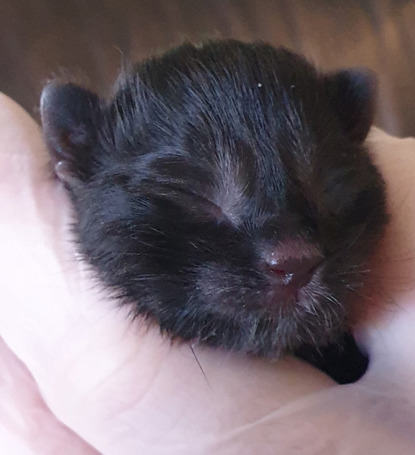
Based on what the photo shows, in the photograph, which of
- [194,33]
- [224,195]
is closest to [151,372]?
[224,195]

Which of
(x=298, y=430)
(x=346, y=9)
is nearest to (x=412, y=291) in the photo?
(x=298, y=430)

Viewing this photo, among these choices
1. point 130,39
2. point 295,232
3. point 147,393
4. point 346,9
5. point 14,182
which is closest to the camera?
point 295,232

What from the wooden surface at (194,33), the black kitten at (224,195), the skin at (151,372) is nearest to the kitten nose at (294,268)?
the black kitten at (224,195)

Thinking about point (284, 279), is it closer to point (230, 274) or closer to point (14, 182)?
point (230, 274)

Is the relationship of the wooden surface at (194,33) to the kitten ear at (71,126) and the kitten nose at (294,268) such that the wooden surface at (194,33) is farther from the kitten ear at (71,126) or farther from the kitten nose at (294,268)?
the kitten nose at (294,268)

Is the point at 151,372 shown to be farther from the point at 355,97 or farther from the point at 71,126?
the point at 355,97

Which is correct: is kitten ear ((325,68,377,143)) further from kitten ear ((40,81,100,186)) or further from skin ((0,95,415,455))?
kitten ear ((40,81,100,186))

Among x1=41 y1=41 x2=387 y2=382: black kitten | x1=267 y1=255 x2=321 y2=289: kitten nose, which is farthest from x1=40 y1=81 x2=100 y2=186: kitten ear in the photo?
x1=267 y1=255 x2=321 y2=289: kitten nose
